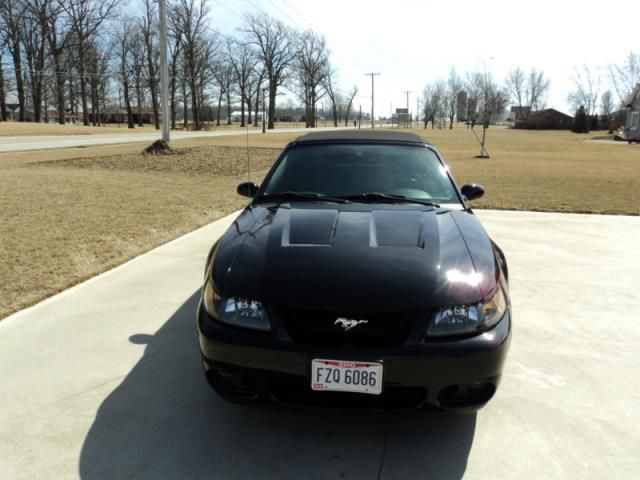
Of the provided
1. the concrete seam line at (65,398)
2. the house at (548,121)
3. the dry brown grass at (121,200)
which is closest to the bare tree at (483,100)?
the dry brown grass at (121,200)

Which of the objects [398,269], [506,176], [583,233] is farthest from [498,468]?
[506,176]

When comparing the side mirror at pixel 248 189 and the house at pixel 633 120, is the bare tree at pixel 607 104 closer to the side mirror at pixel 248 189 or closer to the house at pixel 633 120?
the house at pixel 633 120

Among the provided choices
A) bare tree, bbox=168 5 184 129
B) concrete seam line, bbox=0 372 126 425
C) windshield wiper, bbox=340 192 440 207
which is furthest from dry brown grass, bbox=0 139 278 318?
bare tree, bbox=168 5 184 129

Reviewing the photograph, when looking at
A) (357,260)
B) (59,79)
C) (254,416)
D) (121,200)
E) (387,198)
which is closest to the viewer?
(357,260)

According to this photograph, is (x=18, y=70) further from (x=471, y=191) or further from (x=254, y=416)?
(x=254, y=416)

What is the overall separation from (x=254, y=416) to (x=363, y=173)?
190 centimetres

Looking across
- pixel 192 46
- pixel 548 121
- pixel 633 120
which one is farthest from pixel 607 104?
pixel 192 46

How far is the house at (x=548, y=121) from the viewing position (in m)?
84.6

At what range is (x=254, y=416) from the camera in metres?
2.59

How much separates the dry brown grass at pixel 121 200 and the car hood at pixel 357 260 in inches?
106

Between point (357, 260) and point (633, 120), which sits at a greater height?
point (633, 120)

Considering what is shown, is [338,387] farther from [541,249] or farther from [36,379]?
[541,249]

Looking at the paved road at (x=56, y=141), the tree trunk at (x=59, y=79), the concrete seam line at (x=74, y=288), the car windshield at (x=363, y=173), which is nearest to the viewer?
the car windshield at (x=363, y=173)

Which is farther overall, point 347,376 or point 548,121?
point 548,121
